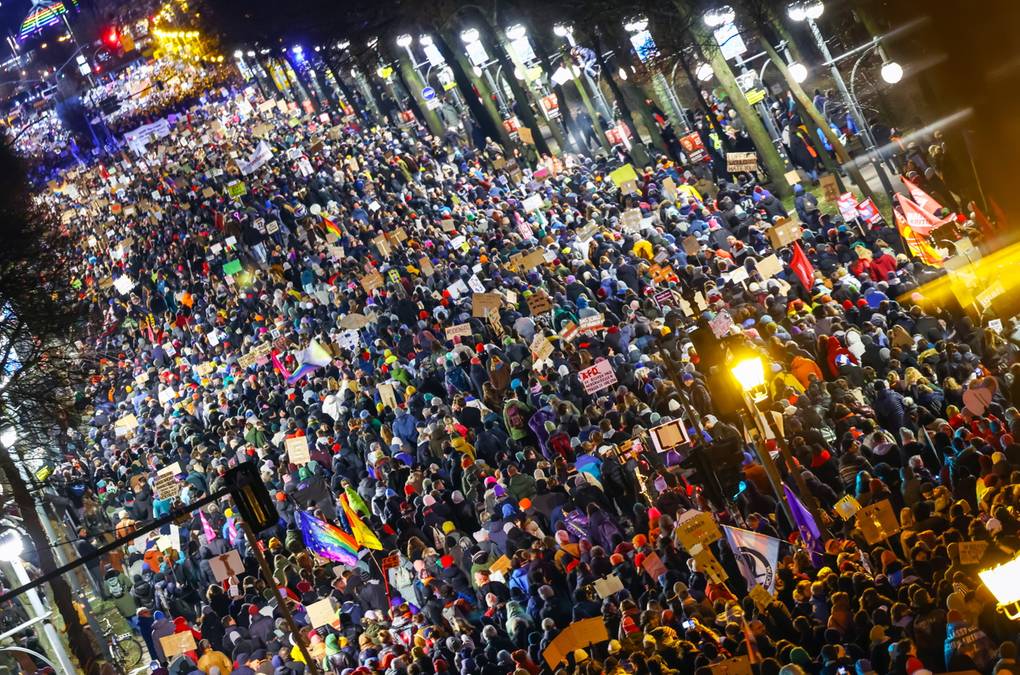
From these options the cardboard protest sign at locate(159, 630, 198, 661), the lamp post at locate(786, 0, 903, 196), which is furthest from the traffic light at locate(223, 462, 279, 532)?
the lamp post at locate(786, 0, 903, 196)

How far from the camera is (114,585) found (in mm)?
20422

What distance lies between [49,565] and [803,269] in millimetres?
12313

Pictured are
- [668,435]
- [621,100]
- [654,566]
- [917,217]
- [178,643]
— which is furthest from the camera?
[621,100]

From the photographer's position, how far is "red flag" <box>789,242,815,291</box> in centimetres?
1884

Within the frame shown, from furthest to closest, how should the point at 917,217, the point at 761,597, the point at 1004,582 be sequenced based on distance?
the point at 917,217 < the point at 761,597 < the point at 1004,582

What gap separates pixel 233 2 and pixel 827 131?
1578 inches

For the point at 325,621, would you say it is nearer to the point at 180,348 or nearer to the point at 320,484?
the point at 320,484

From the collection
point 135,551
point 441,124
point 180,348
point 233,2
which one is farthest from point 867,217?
point 233,2

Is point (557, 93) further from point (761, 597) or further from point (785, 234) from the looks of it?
point (761, 597)

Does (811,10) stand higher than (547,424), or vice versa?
(811,10)

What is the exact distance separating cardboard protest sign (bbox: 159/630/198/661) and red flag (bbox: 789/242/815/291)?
34.1 feet

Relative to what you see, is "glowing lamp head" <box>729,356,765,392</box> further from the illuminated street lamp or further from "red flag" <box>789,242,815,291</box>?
"red flag" <box>789,242,815,291</box>

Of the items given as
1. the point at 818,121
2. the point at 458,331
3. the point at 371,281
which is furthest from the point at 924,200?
the point at 818,121

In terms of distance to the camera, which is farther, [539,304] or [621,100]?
[621,100]
